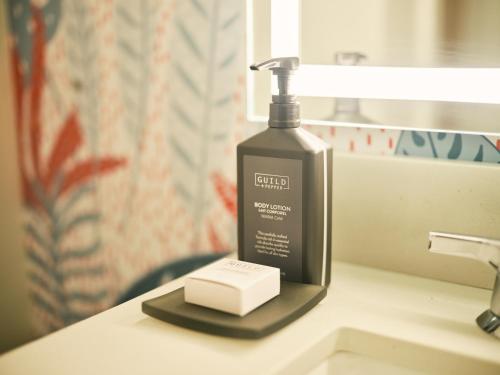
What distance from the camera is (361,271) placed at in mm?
687

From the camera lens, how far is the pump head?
58 cm

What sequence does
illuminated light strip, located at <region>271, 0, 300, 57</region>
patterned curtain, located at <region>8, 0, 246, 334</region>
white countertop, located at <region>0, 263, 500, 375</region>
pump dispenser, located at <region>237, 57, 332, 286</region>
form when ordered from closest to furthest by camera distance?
white countertop, located at <region>0, 263, 500, 375</region>, pump dispenser, located at <region>237, 57, 332, 286</region>, illuminated light strip, located at <region>271, 0, 300, 57</region>, patterned curtain, located at <region>8, 0, 246, 334</region>

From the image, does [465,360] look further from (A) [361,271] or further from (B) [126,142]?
(B) [126,142]

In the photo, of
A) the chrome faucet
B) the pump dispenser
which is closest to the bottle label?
the pump dispenser

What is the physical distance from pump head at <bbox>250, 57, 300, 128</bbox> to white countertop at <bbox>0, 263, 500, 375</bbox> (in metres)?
0.18

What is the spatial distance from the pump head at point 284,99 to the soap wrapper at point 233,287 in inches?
5.5

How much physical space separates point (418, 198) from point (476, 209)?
0.19ft

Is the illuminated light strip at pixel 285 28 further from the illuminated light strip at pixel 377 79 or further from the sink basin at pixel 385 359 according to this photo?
the sink basin at pixel 385 359

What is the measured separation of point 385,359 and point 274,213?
166mm

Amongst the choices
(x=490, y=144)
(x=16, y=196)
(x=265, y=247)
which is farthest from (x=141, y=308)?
(x=16, y=196)

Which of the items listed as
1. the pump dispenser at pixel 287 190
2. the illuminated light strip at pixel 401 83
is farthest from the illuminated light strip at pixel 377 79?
the pump dispenser at pixel 287 190

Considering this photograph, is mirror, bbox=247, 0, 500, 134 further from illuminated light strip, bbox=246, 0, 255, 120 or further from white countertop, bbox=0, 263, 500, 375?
white countertop, bbox=0, 263, 500, 375

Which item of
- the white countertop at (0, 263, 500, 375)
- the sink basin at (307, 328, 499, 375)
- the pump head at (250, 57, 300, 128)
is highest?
the pump head at (250, 57, 300, 128)

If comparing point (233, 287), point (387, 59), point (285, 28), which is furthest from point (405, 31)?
point (233, 287)
